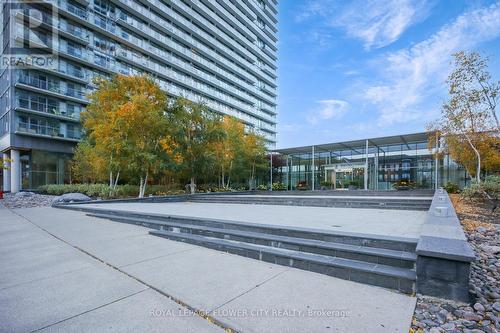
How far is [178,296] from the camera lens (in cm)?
300

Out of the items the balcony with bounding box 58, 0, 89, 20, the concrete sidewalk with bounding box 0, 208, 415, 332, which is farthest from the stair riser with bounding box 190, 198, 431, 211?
the balcony with bounding box 58, 0, 89, 20

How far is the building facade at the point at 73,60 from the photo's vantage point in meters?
28.2

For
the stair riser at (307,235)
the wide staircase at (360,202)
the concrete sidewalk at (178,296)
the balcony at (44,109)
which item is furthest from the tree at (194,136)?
the balcony at (44,109)

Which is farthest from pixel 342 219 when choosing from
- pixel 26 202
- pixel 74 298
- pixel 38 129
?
pixel 38 129

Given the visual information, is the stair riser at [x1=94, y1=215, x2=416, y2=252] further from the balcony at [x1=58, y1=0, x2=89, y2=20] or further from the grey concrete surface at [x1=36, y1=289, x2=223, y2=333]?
the balcony at [x1=58, y1=0, x2=89, y2=20]

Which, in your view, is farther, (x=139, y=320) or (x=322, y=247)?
(x=322, y=247)

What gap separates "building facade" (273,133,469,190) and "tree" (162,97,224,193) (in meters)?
12.9

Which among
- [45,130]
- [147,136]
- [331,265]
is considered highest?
[45,130]

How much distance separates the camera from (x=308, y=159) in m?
32.4

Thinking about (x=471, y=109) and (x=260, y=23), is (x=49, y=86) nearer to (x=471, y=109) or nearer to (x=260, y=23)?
(x=471, y=109)

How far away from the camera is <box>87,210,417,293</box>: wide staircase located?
3.34 m

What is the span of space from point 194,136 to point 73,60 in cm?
2246

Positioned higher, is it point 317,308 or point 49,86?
point 49,86

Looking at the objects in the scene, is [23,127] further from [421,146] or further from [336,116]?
[421,146]
